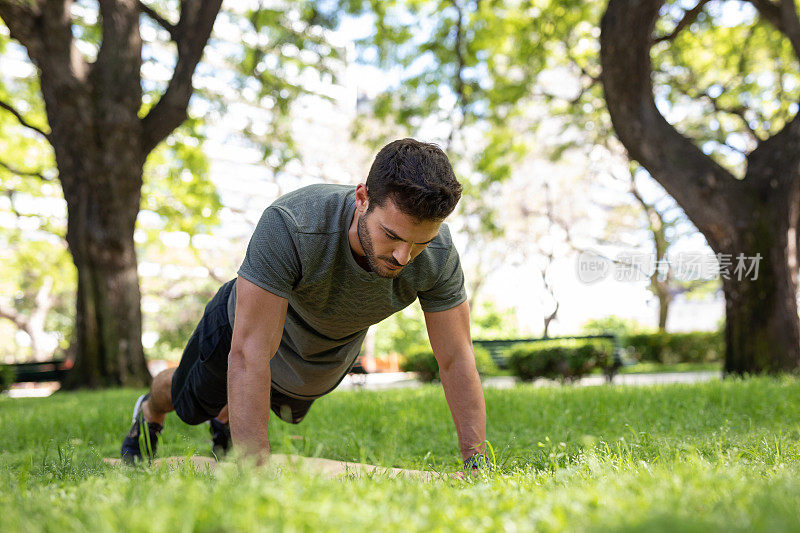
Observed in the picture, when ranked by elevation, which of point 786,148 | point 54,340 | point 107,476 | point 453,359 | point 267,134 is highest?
point 267,134

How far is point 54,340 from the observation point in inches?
1336

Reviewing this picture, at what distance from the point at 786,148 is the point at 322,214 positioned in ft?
25.3

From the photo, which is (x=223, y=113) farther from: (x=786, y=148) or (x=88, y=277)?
(x=786, y=148)

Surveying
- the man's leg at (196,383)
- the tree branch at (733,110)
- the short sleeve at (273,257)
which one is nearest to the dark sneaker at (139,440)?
the man's leg at (196,383)

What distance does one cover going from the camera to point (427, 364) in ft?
42.0

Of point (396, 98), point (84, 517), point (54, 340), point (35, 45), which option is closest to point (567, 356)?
point (396, 98)

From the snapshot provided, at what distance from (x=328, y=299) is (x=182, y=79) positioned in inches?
302

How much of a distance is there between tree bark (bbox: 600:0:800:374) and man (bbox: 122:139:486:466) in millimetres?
5945

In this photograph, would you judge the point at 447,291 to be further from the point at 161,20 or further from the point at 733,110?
the point at 733,110

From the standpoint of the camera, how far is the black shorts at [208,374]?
3236 millimetres

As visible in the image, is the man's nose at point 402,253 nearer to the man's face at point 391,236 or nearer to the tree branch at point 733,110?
the man's face at point 391,236

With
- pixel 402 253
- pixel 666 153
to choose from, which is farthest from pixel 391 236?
pixel 666 153

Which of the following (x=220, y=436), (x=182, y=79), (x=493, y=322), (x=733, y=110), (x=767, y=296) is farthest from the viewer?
(x=493, y=322)

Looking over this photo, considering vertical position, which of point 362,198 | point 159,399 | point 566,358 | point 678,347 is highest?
point 362,198
